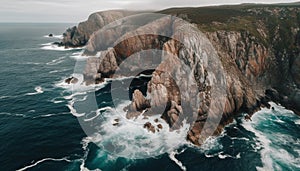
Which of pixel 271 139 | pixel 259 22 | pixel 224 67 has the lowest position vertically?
pixel 271 139

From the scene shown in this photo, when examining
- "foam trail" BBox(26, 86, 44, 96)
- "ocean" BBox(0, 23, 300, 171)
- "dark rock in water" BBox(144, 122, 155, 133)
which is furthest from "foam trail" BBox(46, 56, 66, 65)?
"dark rock in water" BBox(144, 122, 155, 133)

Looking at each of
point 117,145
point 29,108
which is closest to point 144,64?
point 29,108

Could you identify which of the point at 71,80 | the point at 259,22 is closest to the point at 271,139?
the point at 259,22

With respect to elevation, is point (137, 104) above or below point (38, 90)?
above

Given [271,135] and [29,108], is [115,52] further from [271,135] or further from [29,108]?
[271,135]

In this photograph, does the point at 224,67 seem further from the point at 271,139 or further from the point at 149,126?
the point at 149,126

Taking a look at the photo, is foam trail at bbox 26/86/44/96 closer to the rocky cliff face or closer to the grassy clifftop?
the rocky cliff face

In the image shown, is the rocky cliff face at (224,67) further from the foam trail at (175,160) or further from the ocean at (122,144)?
the foam trail at (175,160)

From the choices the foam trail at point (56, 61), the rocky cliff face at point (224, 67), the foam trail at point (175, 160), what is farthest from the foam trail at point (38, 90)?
the foam trail at point (175, 160)

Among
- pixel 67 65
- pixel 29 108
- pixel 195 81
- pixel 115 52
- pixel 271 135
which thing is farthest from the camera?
pixel 67 65
